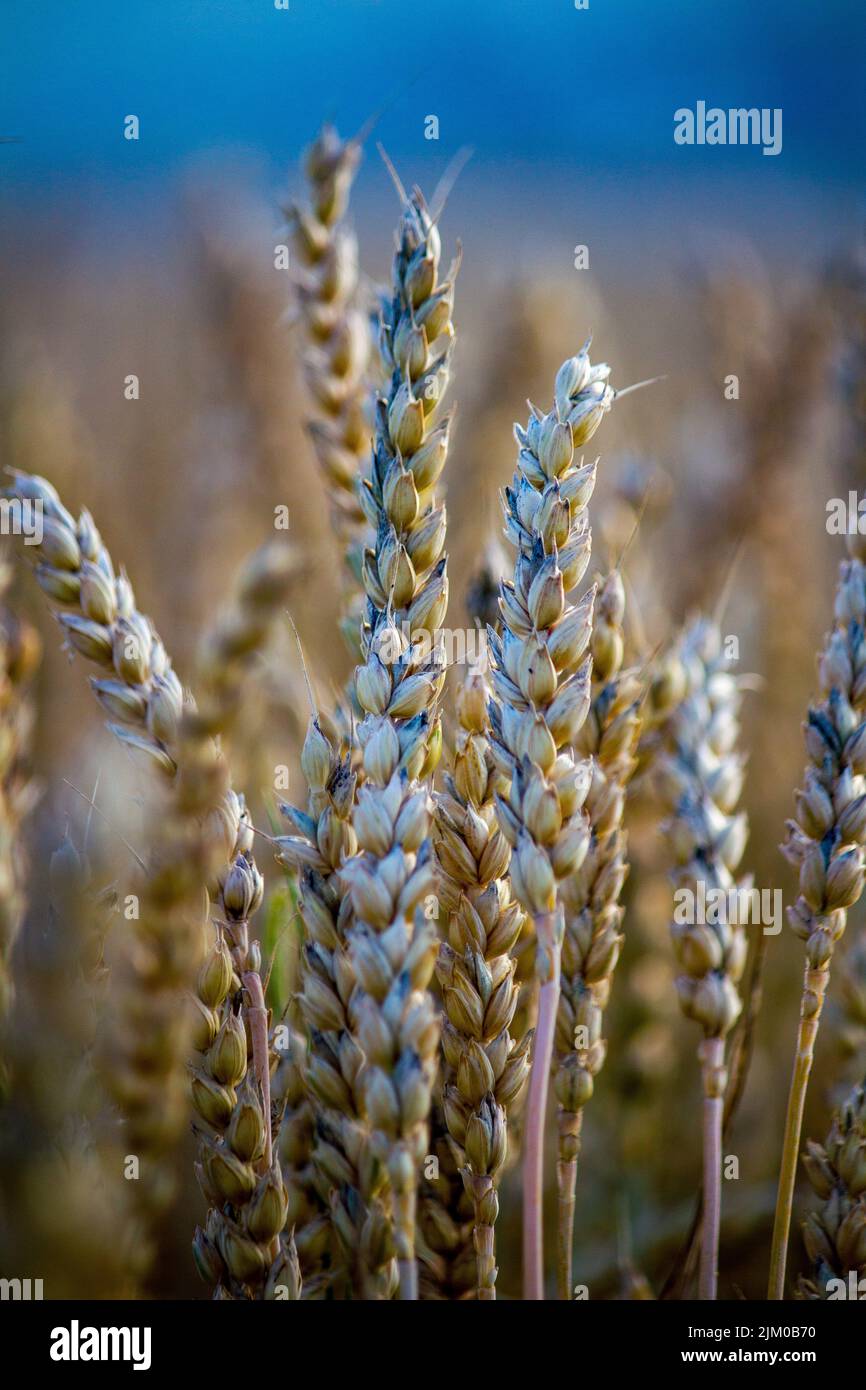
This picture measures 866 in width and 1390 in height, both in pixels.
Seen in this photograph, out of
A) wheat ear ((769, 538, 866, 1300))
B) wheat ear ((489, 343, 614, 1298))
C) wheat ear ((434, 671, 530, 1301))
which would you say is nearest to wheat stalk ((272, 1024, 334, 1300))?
wheat ear ((434, 671, 530, 1301))

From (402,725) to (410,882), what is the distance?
10 centimetres

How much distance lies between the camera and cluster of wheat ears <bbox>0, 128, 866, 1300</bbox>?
24.6 inches

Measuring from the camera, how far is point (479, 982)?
69 cm

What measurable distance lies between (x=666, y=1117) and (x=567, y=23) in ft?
4.31

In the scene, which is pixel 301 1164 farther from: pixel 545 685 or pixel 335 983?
pixel 545 685

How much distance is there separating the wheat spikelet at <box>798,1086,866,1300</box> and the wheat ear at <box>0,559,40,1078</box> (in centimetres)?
67

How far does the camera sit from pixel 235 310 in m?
1.62

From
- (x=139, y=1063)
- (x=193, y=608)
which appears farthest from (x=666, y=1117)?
(x=193, y=608)

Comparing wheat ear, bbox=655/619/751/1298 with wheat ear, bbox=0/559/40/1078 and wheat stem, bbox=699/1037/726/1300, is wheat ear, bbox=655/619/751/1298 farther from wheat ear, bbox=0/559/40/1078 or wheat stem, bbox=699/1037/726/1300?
wheat ear, bbox=0/559/40/1078

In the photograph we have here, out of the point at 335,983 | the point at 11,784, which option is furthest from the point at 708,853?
the point at 11,784

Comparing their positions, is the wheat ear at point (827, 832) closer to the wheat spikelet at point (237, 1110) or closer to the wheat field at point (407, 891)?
the wheat field at point (407, 891)

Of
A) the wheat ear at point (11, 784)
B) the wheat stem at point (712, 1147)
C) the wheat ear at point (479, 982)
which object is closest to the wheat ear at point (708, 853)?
the wheat stem at point (712, 1147)

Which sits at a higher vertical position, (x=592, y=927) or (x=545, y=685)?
(x=545, y=685)
